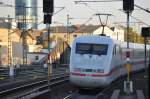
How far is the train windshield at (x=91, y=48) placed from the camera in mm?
30672

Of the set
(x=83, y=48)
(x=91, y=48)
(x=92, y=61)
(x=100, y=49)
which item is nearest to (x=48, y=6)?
(x=92, y=61)

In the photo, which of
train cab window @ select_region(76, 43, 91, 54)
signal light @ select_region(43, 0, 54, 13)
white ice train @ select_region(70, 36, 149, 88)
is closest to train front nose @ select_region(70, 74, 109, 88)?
white ice train @ select_region(70, 36, 149, 88)

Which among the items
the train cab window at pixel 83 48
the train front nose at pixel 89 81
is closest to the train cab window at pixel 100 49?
the train cab window at pixel 83 48

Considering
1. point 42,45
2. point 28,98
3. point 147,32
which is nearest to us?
point 28,98

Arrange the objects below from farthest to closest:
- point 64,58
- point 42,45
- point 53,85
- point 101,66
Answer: point 42,45, point 64,58, point 53,85, point 101,66

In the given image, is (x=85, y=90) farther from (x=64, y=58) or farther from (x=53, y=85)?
A: (x=64, y=58)

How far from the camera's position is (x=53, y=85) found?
36719 millimetres

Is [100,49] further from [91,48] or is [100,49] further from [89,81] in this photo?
[89,81]

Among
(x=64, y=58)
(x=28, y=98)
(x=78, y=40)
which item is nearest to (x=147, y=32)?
(x=78, y=40)

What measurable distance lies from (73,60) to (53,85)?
6.96 meters

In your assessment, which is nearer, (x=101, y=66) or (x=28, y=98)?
(x=28, y=98)

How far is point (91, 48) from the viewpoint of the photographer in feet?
101

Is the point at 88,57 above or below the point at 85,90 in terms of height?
above

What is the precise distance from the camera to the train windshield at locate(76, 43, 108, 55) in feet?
101
